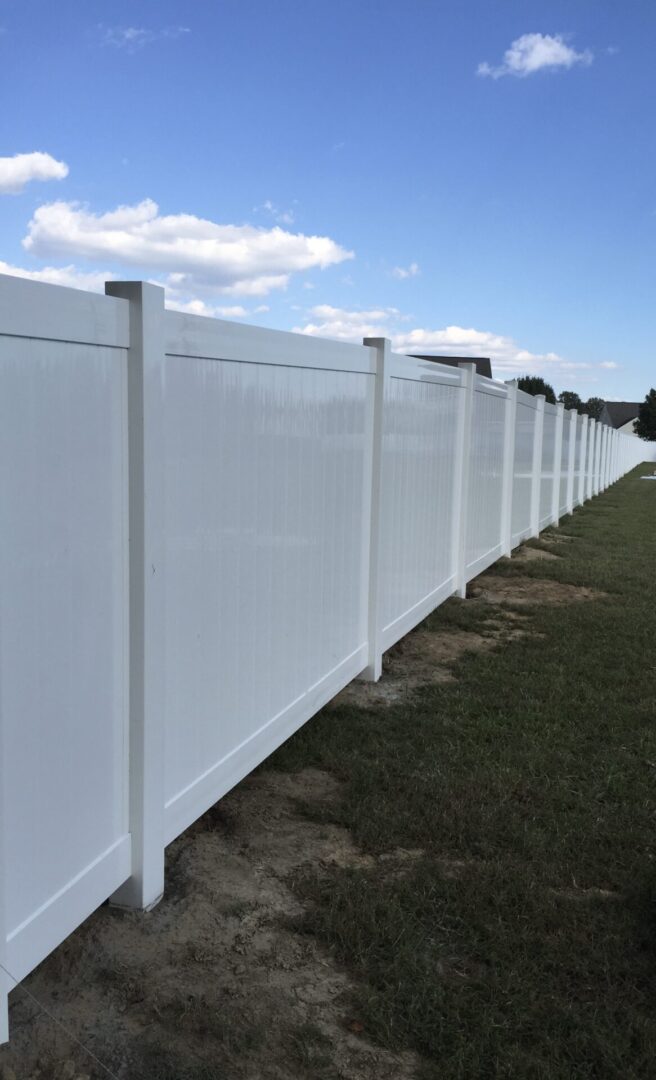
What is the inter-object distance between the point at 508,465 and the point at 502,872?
24.4 ft

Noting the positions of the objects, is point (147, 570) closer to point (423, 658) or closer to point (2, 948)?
point (2, 948)

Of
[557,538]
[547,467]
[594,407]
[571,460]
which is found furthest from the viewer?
[594,407]

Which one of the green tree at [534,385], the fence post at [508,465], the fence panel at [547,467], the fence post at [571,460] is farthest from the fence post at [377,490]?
the green tree at [534,385]

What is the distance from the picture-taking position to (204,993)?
2.64 metres

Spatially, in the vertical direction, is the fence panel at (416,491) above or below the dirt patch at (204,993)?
above

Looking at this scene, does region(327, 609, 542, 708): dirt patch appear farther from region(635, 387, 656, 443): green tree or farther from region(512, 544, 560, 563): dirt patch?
region(635, 387, 656, 443): green tree

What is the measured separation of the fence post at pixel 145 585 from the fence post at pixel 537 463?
10356mm

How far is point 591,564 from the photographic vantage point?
A: 11164mm

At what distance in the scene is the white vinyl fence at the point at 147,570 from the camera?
7.64ft

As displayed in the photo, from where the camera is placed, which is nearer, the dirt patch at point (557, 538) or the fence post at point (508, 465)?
the fence post at point (508, 465)

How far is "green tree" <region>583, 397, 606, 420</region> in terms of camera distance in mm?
116213

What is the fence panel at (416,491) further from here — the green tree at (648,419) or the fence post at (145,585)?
the green tree at (648,419)

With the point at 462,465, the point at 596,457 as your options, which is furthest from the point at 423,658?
the point at 596,457

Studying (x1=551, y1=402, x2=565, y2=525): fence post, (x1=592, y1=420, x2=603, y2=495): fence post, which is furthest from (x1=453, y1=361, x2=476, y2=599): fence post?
(x1=592, y1=420, x2=603, y2=495): fence post
